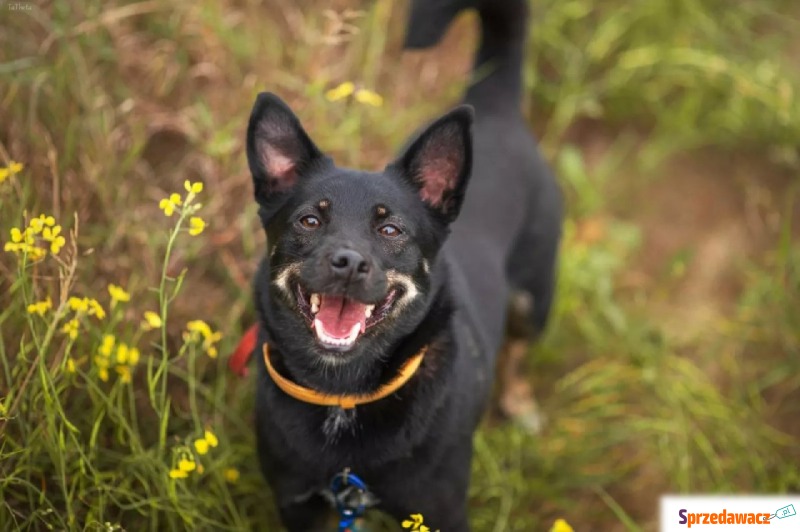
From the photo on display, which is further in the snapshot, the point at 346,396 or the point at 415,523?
the point at 346,396

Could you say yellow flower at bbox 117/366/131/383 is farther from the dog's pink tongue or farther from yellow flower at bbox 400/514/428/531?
yellow flower at bbox 400/514/428/531

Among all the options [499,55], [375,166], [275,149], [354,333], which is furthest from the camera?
[375,166]

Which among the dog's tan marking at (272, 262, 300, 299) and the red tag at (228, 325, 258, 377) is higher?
the dog's tan marking at (272, 262, 300, 299)

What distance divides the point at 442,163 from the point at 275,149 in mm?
549

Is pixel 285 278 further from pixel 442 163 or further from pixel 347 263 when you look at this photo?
pixel 442 163

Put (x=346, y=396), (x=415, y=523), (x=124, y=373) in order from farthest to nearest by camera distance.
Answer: (x=124, y=373) → (x=346, y=396) → (x=415, y=523)

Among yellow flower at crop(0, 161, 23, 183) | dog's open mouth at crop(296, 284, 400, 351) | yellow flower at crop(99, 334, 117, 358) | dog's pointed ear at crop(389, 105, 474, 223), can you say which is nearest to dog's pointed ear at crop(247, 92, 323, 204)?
dog's pointed ear at crop(389, 105, 474, 223)

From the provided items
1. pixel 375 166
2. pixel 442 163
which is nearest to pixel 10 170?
pixel 442 163

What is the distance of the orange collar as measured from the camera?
2650 mm

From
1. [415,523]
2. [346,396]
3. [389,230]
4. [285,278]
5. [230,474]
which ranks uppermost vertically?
[389,230]

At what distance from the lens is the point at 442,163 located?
280 centimetres

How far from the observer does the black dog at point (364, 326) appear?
260 cm

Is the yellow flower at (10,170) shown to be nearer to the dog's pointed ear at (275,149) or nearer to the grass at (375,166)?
the grass at (375,166)

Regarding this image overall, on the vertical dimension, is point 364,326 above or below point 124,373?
above
